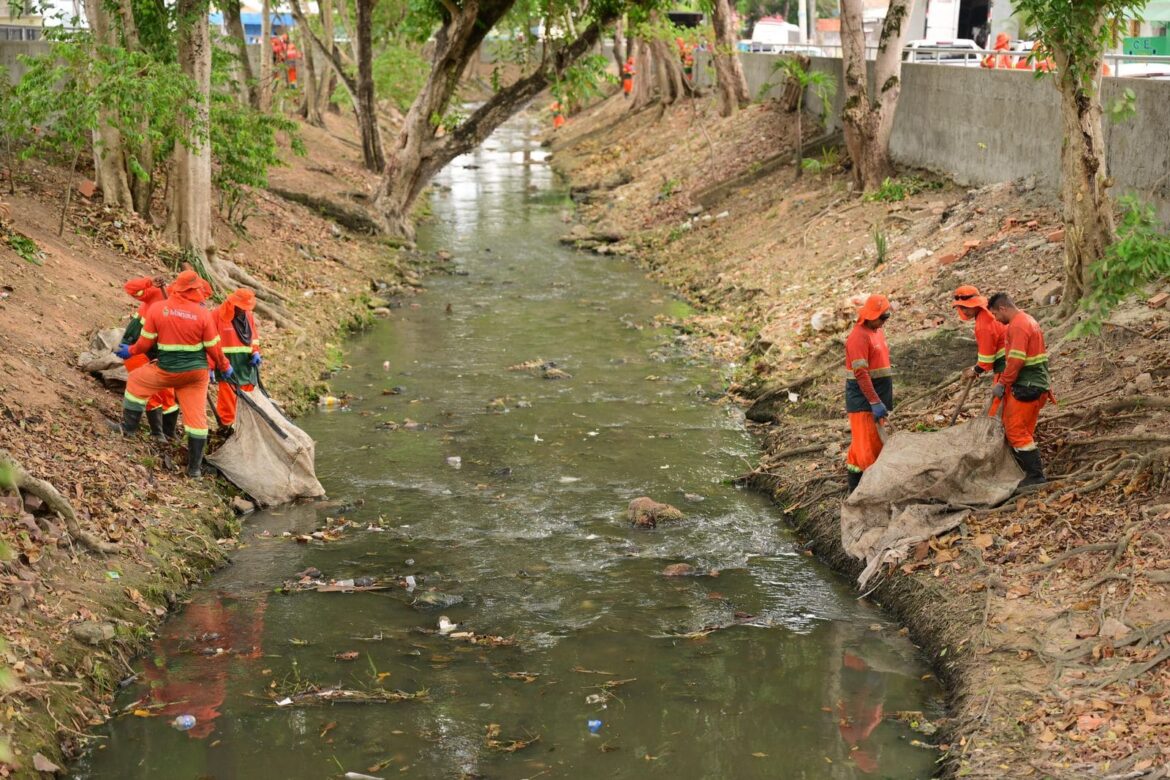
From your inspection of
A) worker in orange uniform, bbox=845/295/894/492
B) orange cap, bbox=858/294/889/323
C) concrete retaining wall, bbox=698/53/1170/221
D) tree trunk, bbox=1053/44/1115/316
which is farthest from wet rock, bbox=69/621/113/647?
concrete retaining wall, bbox=698/53/1170/221

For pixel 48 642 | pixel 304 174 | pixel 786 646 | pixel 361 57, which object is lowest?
pixel 786 646

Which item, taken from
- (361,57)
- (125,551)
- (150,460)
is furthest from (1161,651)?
(361,57)

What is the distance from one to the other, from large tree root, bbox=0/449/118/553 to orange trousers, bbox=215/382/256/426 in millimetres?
2488

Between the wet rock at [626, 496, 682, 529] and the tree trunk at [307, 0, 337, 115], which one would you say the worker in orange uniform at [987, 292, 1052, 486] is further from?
the tree trunk at [307, 0, 337, 115]

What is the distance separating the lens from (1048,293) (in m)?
12.0

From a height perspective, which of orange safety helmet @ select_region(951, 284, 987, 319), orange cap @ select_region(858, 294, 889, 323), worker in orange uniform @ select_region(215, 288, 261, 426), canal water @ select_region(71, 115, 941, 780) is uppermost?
orange safety helmet @ select_region(951, 284, 987, 319)

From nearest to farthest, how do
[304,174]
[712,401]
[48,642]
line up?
[48,642] < [712,401] < [304,174]

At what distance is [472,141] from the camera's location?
22719 mm

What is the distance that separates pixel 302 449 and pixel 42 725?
13.9ft

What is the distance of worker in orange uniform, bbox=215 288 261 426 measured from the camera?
1061 centimetres

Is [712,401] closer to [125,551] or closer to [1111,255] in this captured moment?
[1111,255]

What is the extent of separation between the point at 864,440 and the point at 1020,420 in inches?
48.5

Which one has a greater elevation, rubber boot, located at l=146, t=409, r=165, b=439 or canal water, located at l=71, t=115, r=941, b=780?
rubber boot, located at l=146, t=409, r=165, b=439

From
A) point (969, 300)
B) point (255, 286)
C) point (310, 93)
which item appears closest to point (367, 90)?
point (310, 93)
